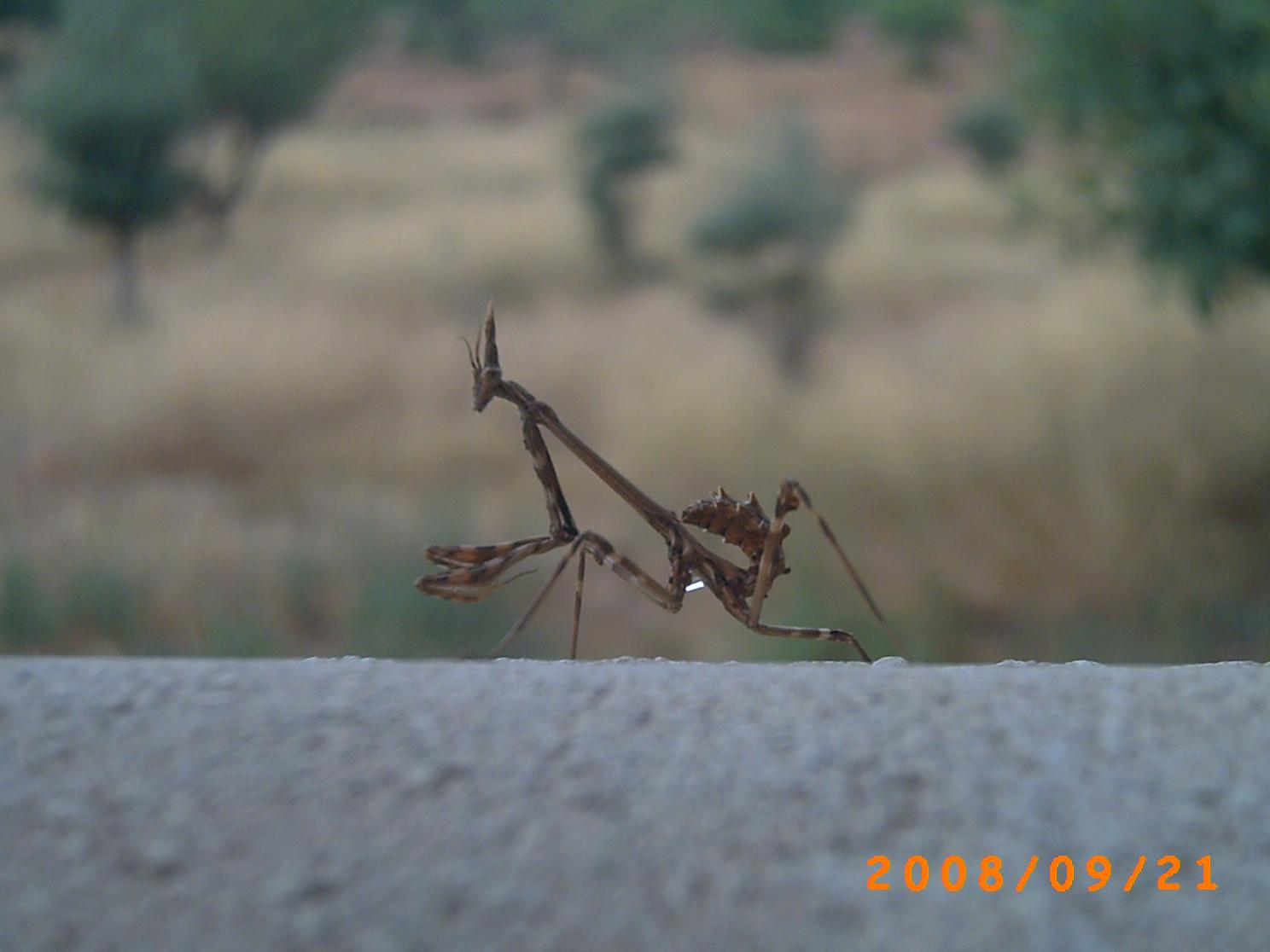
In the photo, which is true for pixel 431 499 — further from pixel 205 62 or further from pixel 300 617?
pixel 205 62

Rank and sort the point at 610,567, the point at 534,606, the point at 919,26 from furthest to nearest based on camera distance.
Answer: the point at 919,26 < the point at 610,567 < the point at 534,606

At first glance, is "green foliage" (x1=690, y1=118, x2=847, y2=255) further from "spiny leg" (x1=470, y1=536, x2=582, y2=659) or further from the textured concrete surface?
the textured concrete surface

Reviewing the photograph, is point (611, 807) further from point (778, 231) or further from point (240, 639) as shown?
point (778, 231)

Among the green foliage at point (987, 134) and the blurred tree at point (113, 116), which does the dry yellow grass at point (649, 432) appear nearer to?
the blurred tree at point (113, 116)

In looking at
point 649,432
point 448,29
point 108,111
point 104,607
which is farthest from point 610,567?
point 448,29
